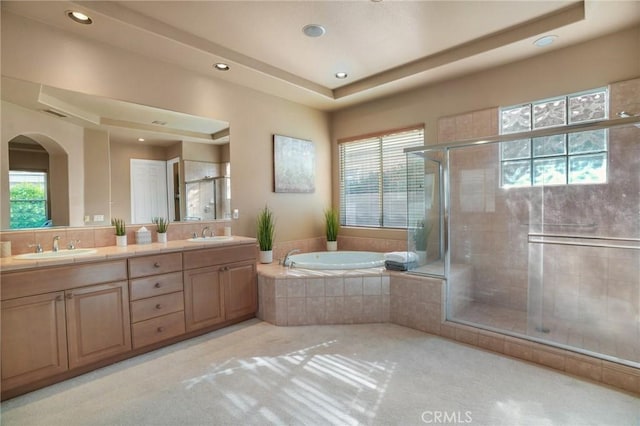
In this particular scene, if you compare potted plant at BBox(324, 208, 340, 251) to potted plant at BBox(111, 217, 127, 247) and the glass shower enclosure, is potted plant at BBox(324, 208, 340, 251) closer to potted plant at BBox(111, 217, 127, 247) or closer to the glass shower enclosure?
the glass shower enclosure

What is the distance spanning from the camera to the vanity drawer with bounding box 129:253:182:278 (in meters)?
2.55

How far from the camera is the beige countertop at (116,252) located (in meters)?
2.06

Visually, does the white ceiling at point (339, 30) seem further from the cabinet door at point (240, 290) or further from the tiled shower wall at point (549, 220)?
the cabinet door at point (240, 290)

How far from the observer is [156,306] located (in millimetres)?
2662

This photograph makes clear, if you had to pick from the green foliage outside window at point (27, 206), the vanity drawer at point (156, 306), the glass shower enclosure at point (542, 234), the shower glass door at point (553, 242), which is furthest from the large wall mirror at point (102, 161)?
the shower glass door at point (553, 242)

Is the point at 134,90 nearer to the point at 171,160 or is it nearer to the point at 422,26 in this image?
the point at 171,160

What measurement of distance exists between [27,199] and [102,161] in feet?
1.95

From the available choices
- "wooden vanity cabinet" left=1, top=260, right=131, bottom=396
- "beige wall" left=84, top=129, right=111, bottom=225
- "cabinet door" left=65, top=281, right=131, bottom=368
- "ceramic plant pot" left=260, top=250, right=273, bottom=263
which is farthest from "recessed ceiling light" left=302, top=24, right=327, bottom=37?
"cabinet door" left=65, top=281, right=131, bottom=368

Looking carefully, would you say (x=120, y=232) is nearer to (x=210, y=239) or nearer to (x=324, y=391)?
(x=210, y=239)

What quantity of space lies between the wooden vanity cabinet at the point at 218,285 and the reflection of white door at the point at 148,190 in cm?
61

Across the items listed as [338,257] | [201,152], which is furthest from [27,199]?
[338,257]

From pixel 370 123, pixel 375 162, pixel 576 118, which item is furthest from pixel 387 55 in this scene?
pixel 576 118

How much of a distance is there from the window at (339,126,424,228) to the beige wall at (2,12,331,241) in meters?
0.33

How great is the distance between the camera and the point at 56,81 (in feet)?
8.25
